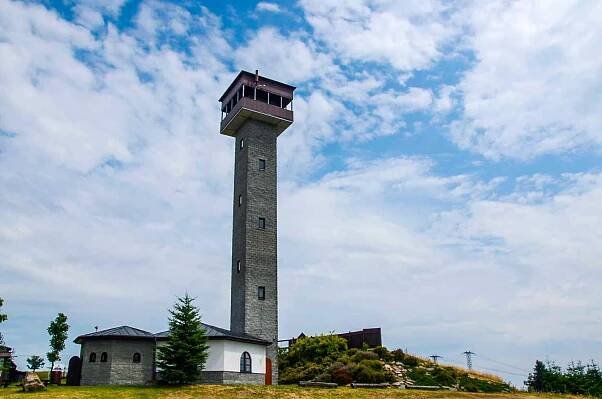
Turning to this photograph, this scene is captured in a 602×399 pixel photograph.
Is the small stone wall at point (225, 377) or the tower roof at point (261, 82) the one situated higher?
the tower roof at point (261, 82)

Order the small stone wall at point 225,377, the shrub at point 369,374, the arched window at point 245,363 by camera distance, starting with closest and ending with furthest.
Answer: the small stone wall at point 225,377 → the arched window at point 245,363 → the shrub at point 369,374

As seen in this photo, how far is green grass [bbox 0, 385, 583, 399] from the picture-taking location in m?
25.6

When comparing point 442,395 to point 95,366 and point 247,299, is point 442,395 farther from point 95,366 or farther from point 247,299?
point 95,366

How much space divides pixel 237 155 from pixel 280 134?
12.2 feet

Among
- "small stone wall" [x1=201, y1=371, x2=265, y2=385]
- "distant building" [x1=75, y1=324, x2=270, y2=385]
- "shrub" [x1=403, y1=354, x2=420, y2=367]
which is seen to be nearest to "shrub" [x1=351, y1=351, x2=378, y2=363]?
"shrub" [x1=403, y1=354, x2=420, y2=367]

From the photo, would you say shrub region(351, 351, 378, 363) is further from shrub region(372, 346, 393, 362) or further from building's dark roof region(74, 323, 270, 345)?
building's dark roof region(74, 323, 270, 345)

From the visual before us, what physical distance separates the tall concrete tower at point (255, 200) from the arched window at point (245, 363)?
93.9 inches

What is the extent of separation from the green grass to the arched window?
2.89 metres

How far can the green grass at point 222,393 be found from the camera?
25578 mm

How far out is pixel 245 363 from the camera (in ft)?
109

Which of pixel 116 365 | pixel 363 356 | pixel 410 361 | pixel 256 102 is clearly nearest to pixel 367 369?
pixel 363 356

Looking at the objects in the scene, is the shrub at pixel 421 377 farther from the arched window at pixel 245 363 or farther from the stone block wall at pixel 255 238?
the arched window at pixel 245 363

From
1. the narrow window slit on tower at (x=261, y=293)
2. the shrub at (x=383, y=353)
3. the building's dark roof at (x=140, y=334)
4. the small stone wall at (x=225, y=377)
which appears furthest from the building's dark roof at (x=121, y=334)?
the shrub at (x=383, y=353)

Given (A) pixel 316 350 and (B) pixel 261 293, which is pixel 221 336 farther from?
(A) pixel 316 350
